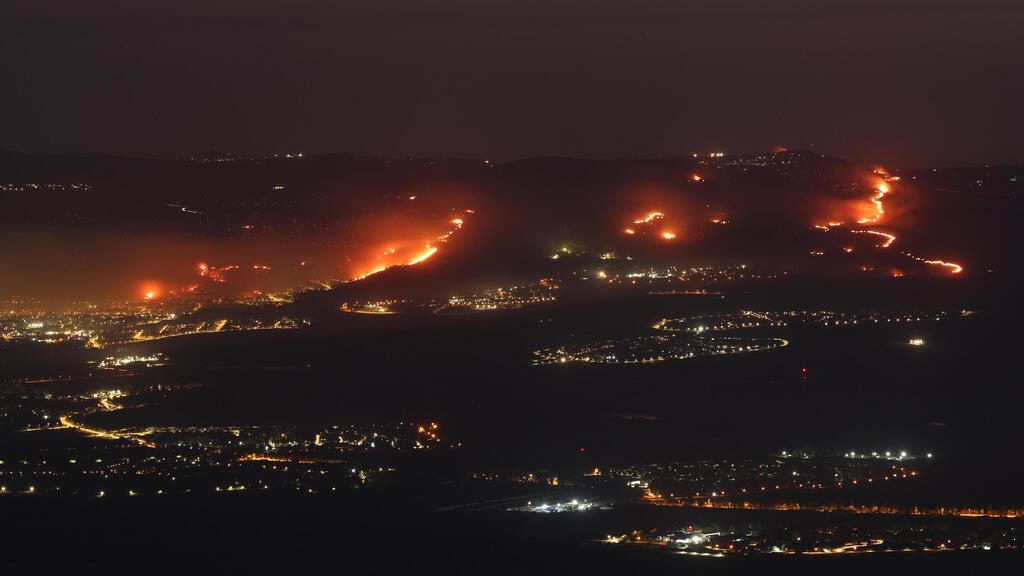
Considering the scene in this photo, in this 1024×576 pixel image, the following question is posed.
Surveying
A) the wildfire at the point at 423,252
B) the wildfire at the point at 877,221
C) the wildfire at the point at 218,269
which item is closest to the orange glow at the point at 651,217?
the wildfire at the point at 877,221

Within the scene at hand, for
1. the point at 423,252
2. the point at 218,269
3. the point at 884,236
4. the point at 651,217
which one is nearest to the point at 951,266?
the point at 884,236

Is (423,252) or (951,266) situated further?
(423,252)

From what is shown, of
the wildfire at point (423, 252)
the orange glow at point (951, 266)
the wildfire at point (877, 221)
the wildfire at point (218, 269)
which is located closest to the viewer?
the orange glow at point (951, 266)

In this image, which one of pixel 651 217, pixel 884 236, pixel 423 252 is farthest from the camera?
pixel 651 217

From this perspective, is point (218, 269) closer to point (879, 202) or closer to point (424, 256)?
point (424, 256)

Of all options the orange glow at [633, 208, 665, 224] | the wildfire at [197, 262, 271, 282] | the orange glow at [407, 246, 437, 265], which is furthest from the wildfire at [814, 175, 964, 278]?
the wildfire at [197, 262, 271, 282]

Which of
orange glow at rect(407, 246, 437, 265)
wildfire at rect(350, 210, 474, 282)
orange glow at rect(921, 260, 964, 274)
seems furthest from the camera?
orange glow at rect(407, 246, 437, 265)

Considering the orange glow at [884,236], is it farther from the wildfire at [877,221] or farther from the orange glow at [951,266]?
the orange glow at [951,266]

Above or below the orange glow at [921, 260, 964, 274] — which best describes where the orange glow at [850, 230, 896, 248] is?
above

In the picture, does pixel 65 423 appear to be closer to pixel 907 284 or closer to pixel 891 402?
pixel 891 402

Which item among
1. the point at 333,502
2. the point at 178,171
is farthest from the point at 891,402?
the point at 178,171

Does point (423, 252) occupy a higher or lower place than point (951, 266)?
higher

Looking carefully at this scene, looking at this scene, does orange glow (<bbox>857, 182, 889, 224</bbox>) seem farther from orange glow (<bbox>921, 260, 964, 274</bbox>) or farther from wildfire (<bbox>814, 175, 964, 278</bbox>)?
orange glow (<bbox>921, 260, 964, 274</bbox>)
